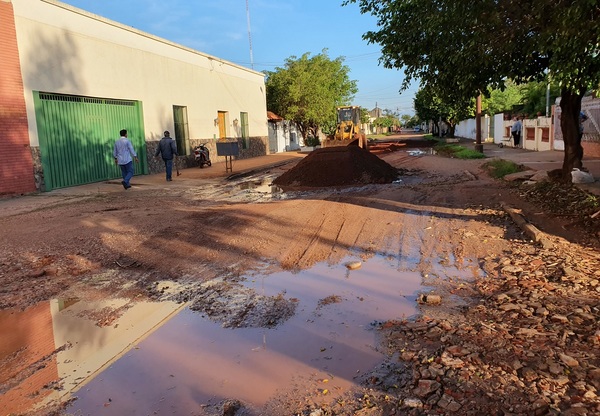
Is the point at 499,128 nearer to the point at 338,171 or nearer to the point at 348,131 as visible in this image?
the point at 348,131

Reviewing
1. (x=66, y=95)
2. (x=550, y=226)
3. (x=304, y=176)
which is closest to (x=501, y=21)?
(x=550, y=226)

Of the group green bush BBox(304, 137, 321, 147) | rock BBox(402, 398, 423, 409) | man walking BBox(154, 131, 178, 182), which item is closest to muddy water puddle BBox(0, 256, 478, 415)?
rock BBox(402, 398, 423, 409)

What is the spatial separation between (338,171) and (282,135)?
23636 mm

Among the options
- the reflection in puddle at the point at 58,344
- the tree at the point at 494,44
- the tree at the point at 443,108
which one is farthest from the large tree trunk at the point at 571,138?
the reflection in puddle at the point at 58,344

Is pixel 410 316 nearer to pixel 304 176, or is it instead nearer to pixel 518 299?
pixel 518 299

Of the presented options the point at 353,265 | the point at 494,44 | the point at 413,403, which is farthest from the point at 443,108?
the point at 413,403

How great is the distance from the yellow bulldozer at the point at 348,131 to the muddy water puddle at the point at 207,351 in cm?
2018

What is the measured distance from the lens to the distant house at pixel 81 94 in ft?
41.6

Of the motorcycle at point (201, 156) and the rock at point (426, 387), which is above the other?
the motorcycle at point (201, 156)

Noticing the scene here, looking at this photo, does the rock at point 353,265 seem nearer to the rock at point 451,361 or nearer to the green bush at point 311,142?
the rock at point 451,361

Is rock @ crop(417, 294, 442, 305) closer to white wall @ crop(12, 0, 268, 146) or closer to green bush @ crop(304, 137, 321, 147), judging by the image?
white wall @ crop(12, 0, 268, 146)

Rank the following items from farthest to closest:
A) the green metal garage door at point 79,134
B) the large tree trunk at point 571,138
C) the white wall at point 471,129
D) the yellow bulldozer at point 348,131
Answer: the white wall at point 471,129, the yellow bulldozer at point 348,131, the green metal garage door at point 79,134, the large tree trunk at point 571,138

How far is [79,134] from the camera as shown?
15102mm

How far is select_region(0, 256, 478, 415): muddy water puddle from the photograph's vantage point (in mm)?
3281
